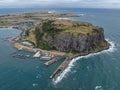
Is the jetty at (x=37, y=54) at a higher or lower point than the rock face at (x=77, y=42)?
lower

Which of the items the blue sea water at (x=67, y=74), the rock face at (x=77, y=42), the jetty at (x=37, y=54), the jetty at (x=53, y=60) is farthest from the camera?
the rock face at (x=77, y=42)

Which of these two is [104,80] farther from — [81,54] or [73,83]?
[81,54]

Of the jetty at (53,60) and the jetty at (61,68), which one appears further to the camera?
the jetty at (53,60)

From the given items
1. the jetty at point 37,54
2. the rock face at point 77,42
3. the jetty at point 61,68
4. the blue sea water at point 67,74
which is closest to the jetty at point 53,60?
the blue sea water at point 67,74

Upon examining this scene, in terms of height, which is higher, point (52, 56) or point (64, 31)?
point (64, 31)

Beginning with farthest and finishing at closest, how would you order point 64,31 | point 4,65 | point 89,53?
point 64,31, point 89,53, point 4,65

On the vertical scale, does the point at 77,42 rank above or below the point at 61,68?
above

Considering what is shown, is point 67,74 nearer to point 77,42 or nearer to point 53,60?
point 53,60

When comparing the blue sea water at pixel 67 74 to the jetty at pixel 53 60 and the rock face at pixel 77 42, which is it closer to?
the jetty at pixel 53 60

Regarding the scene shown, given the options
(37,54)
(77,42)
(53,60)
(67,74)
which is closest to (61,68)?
(67,74)

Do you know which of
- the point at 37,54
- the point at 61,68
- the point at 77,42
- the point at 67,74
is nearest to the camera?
the point at 67,74

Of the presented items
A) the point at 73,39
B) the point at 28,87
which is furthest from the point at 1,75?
the point at 73,39
